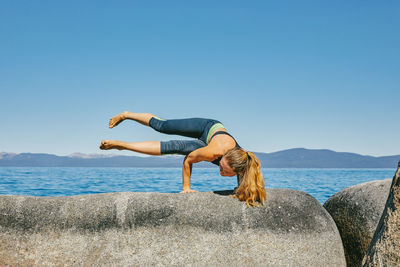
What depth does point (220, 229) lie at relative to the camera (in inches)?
156

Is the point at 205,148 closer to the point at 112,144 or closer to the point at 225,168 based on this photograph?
the point at 225,168

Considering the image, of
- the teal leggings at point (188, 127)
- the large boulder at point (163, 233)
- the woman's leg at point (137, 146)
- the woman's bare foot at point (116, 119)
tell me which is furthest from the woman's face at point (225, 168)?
the woman's bare foot at point (116, 119)

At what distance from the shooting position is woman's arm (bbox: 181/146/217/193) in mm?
4582

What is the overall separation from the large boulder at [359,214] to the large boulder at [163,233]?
478mm

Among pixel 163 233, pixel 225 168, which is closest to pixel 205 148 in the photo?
pixel 225 168

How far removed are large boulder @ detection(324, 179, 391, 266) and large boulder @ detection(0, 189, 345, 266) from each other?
0.48 m

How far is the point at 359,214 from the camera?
4523 mm

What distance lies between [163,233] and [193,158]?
1.09 m

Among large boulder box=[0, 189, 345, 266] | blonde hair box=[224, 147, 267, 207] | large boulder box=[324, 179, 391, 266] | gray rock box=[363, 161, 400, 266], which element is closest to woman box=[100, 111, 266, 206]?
blonde hair box=[224, 147, 267, 207]

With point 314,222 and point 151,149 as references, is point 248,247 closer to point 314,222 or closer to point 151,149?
point 314,222

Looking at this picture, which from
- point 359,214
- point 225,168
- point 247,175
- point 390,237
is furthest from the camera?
point 359,214

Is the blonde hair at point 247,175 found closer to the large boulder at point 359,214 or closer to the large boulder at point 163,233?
the large boulder at point 163,233

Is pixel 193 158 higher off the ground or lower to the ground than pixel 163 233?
higher

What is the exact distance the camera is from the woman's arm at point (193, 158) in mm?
4582
